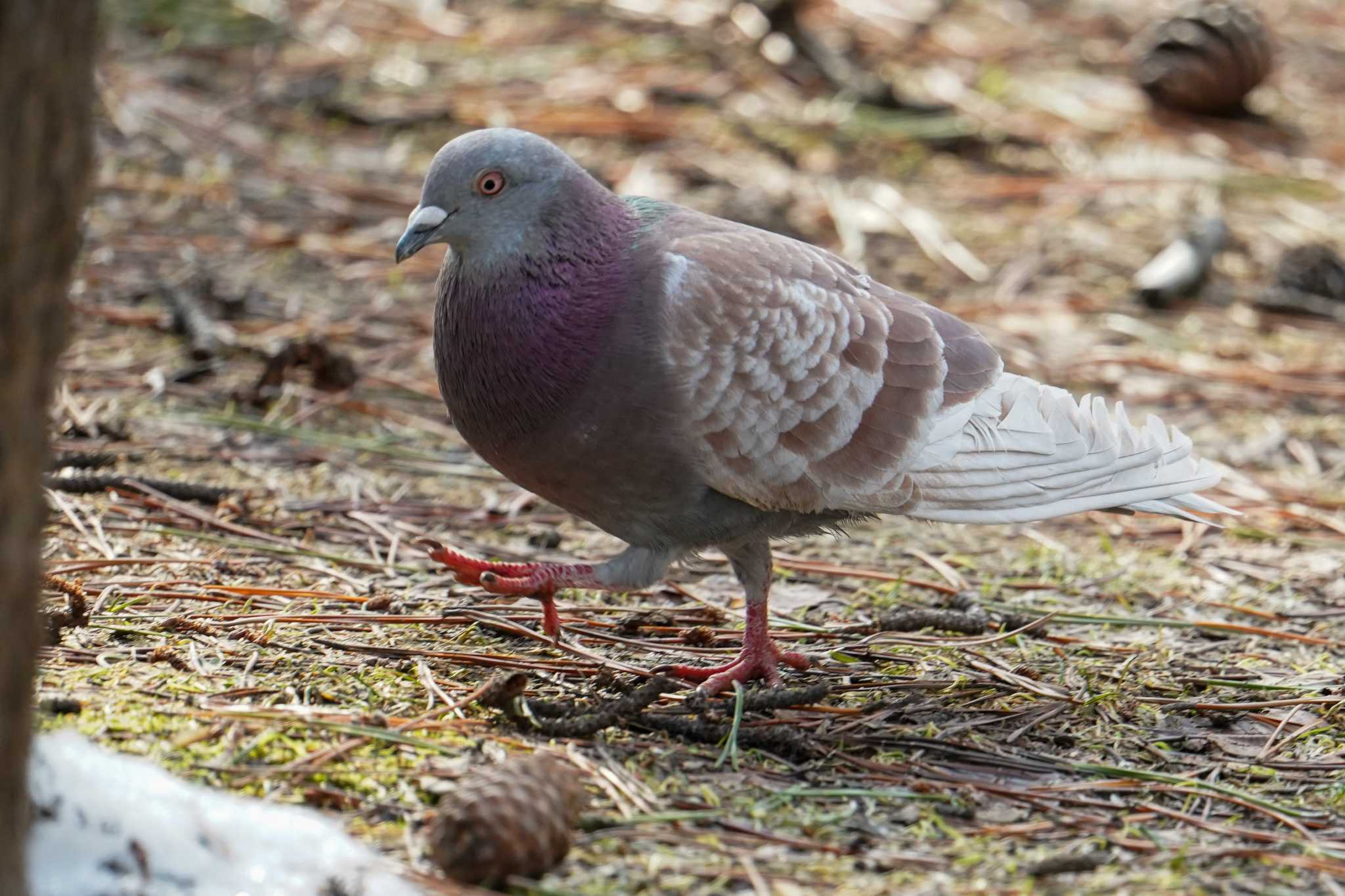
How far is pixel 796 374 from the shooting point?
3457mm

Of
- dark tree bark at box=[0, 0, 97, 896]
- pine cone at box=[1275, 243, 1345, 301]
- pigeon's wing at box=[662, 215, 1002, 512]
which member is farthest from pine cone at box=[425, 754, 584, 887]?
pine cone at box=[1275, 243, 1345, 301]

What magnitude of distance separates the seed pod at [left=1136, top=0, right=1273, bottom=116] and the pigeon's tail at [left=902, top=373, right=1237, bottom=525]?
585 cm

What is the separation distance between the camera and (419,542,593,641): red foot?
10.6 ft

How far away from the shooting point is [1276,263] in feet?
23.3

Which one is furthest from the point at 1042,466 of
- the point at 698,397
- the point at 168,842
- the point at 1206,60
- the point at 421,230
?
the point at 1206,60

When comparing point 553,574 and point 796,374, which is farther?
point 796,374

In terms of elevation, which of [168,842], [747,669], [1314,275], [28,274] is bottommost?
[1314,275]

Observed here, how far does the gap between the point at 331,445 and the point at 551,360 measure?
1.87m

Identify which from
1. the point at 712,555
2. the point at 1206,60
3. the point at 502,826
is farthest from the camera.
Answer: the point at 1206,60

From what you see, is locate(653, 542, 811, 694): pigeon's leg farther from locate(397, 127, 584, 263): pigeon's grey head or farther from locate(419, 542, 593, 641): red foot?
locate(397, 127, 584, 263): pigeon's grey head

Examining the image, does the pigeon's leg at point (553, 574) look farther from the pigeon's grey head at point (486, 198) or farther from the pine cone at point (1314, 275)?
the pine cone at point (1314, 275)

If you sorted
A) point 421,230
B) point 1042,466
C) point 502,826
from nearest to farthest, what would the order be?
point 502,826, point 421,230, point 1042,466

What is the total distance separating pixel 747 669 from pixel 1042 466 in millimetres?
953

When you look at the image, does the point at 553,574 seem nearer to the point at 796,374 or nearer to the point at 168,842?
the point at 796,374
